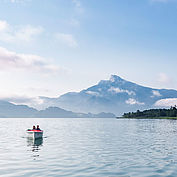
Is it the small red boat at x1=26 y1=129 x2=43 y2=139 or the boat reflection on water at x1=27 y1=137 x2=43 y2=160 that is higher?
the small red boat at x1=26 y1=129 x2=43 y2=139

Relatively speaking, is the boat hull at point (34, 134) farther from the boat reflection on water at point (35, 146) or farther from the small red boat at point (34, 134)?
the boat reflection on water at point (35, 146)

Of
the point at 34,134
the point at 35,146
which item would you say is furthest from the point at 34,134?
the point at 35,146

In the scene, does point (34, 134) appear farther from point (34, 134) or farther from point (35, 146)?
point (35, 146)

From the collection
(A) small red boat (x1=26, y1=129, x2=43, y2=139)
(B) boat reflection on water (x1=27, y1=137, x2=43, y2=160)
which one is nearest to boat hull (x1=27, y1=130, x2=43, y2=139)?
(A) small red boat (x1=26, y1=129, x2=43, y2=139)

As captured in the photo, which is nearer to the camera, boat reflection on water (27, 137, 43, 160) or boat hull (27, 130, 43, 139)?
boat reflection on water (27, 137, 43, 160)

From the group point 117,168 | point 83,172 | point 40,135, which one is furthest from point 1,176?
point 40,135

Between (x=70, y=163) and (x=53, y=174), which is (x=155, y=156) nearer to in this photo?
(x=70, y=163)

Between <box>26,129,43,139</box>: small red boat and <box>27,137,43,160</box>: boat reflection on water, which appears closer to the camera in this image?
<box>27,137,43,160</box>: boat reflection on water

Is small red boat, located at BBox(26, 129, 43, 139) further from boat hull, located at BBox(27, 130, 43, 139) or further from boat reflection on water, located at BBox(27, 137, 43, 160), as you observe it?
boat reflection on water, located at BBox(27, 137, 43, 160)

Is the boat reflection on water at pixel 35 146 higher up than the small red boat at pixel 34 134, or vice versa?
the small red boat at pixel 34 134

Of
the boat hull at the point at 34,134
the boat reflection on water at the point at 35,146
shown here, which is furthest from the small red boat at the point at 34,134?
the boat reflection on water at the point at 35,146

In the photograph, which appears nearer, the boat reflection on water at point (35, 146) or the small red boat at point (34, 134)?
the boat reflection on water at point (35, 146)

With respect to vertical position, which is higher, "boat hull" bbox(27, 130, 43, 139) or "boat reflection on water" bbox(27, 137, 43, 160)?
"boat hull" bbox(27, 130, 43, 139)

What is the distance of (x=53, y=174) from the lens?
88.8 ft
